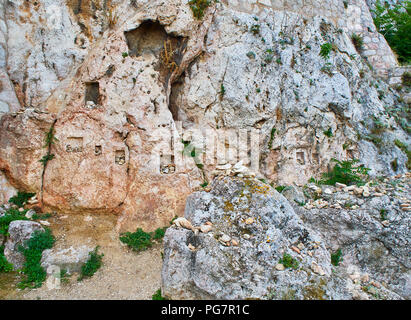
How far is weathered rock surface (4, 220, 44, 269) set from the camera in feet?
16.5

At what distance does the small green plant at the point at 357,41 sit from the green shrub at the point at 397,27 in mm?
2485

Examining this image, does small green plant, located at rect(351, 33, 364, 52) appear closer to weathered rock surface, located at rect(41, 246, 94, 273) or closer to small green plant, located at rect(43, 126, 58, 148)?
small green plant, located at rect(43, 126, 58, 148)

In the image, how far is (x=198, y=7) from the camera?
7.18 metres

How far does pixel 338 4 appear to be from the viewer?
10.2m

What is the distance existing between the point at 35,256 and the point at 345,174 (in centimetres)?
857

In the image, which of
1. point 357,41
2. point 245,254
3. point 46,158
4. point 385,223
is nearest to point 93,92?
point 46,158

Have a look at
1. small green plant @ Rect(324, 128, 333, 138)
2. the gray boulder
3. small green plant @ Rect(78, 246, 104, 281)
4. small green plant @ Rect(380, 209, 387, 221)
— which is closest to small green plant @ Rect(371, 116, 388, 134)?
small green plant @ Rect(324, 128, 333, 138)

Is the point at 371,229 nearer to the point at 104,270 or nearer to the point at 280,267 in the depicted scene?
the point at 280,267

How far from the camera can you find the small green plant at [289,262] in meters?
4.05

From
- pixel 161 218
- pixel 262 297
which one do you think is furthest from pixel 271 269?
pixel 161 218

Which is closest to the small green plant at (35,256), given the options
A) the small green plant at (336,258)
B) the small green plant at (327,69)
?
the small green plant at (336,258)

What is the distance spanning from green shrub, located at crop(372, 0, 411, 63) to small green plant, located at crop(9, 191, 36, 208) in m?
16.4

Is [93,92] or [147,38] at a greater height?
[147,38]

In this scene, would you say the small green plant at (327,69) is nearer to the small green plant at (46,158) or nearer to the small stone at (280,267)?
the small stone at (280,267)
